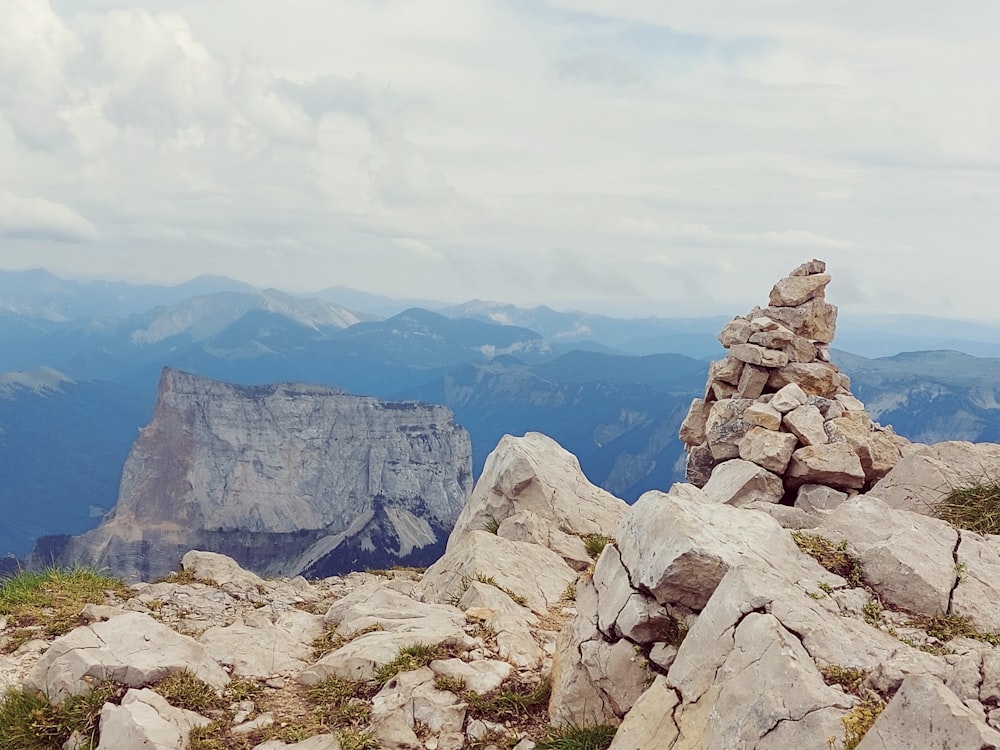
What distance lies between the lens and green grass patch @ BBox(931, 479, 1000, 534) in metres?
13.6

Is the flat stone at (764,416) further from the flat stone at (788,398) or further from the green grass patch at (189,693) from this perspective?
the green grass patch at (189,693)

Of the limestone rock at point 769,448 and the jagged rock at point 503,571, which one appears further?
the limestone rock at point 769,448

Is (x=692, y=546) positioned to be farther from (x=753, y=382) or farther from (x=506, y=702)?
(x=753, y=382)

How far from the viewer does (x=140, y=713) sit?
1098 cm

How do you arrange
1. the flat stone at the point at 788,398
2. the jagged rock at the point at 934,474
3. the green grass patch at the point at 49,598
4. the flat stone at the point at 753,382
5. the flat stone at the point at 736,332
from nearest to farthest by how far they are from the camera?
the green grass patch at the point at 49,598, the jagged rock at the point at 934,474, the flat stone at the point at 788,398, the flat stone at the point at 753,382, the flat stone at the point at 736,332

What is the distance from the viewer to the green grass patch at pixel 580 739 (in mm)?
9906

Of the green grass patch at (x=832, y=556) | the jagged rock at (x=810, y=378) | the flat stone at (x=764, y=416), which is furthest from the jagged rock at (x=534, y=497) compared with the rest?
the green grass patch at (x=832, y=556)

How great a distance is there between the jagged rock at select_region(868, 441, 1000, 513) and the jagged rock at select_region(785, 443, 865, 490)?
6.68ft

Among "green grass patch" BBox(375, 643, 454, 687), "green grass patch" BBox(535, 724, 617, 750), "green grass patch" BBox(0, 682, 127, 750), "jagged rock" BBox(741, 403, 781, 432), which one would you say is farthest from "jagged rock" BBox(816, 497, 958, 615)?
"green grass patch" BBox(0, 682, 127, 750)

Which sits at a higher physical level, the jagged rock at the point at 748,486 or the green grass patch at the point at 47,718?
the jagged rock at the point at 748,486

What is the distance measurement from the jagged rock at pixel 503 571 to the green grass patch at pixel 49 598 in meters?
7.60

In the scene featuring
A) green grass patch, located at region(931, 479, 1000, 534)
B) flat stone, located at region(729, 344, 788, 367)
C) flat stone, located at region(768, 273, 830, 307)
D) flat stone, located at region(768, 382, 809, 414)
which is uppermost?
flat stone, located at region(768, 273, 830, 307)

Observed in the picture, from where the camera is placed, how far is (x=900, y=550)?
10.8m

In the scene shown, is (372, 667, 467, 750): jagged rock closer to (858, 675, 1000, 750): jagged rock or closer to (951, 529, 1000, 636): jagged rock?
(858, 675, 1000, 750): jagged rock
